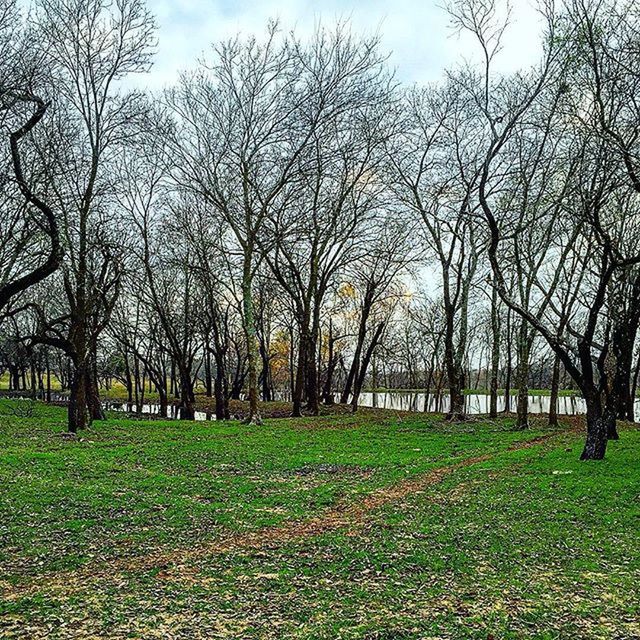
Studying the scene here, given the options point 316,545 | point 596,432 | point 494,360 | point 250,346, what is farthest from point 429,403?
point 316,545

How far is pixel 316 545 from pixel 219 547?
1.26 metres

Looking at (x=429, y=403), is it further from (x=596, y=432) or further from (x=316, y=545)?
(x=316, y=545)

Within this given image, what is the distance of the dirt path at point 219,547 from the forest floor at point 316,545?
0.12ft

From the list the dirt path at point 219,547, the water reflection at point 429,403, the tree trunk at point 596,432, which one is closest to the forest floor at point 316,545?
the dirt path at point 219,547

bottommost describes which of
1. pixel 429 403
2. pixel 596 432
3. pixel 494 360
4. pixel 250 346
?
pixel 429 403

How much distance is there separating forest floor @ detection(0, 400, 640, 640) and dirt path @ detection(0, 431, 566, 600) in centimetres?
4

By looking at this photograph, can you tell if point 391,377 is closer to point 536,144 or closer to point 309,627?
point 536,144

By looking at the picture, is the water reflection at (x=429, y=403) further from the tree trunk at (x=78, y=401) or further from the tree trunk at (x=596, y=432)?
the tree trunk at (x=596, y=432)

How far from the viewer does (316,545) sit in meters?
7.99

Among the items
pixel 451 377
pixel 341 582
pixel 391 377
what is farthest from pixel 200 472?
pixel 391 377

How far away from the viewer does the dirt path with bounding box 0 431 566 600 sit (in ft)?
21.4

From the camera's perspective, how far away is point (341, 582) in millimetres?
6645

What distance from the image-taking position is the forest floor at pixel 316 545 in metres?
5.63

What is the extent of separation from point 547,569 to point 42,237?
19713 millimetres
